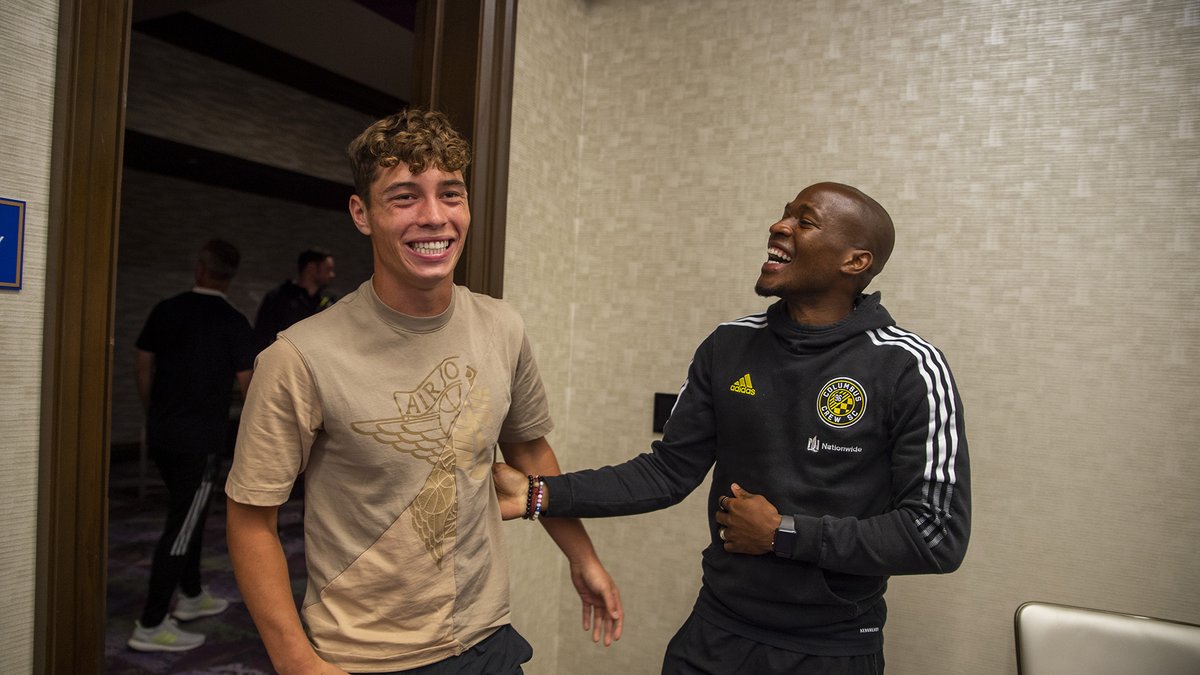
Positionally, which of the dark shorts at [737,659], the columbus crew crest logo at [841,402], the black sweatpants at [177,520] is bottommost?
the black sweatpants at [177,520]

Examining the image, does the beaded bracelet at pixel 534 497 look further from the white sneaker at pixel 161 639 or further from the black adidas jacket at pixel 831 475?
the white sneaker at pixel 161 639

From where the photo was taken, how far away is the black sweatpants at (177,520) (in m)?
3.03

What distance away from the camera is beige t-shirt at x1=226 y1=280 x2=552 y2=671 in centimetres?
114

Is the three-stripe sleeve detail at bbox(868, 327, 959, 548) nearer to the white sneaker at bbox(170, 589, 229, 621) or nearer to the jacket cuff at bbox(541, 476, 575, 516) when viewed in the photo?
the jacket cuff at bbox(541, 476, 575, 516)

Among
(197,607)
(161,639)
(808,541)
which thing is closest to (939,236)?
(808,541)

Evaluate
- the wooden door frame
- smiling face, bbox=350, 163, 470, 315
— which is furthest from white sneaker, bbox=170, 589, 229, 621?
smiling face, bbox=350, 163, 470, 315

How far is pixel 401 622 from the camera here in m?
1.21

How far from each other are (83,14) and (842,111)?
1.75 meters

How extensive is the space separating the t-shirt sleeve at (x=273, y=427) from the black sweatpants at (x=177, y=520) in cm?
227

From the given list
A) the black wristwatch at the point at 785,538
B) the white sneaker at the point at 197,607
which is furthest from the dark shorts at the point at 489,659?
the white sneaker at the point at 197,607

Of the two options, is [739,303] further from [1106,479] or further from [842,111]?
[1106,479]

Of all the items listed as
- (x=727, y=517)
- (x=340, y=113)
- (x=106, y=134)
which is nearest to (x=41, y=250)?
(x=106, y=134)

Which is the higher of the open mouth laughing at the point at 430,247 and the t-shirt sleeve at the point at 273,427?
the open mouth laughing at the point at 430,247

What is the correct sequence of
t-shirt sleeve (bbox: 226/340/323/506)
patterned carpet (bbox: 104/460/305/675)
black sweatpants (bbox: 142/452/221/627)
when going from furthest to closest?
Result: black sweatpants (bbox: 142/452/221/627) → patterned carpet (bbox: 104/460/305/675) → t-shirt sleeve (bbox: 226/340/323/506)
